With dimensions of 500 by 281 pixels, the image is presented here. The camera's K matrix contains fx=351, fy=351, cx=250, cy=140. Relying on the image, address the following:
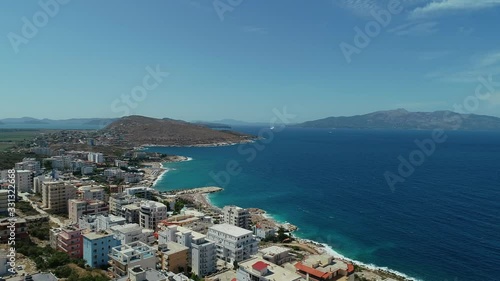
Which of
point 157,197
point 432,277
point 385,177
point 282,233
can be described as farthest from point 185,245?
point 385,177

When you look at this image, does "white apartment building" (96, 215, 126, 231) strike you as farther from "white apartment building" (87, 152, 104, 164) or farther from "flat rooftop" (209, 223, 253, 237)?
"white apartment building" (87, 152, 104, 164)

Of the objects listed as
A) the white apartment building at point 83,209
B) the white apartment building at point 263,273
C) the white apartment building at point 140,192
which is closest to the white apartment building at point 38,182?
the white apartment building at point 140,192

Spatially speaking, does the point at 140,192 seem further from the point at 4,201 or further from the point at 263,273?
the point at 263,273

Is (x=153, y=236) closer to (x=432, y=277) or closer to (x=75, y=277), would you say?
(x=75, y=277)

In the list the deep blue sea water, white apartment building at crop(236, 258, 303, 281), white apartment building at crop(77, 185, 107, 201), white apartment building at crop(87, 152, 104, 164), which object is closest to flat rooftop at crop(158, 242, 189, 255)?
white apartment building at crop(236, 258, 303, 281)

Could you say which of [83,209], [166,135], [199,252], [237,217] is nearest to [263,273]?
[199,252]

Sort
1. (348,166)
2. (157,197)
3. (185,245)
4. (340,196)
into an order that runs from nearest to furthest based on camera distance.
Answer: 1. (185,245)
2. (157,197)
3. (340,196)
4. (348,166)

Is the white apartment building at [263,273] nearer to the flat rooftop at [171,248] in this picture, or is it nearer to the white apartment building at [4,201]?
the flat rooftop at [171,248]
